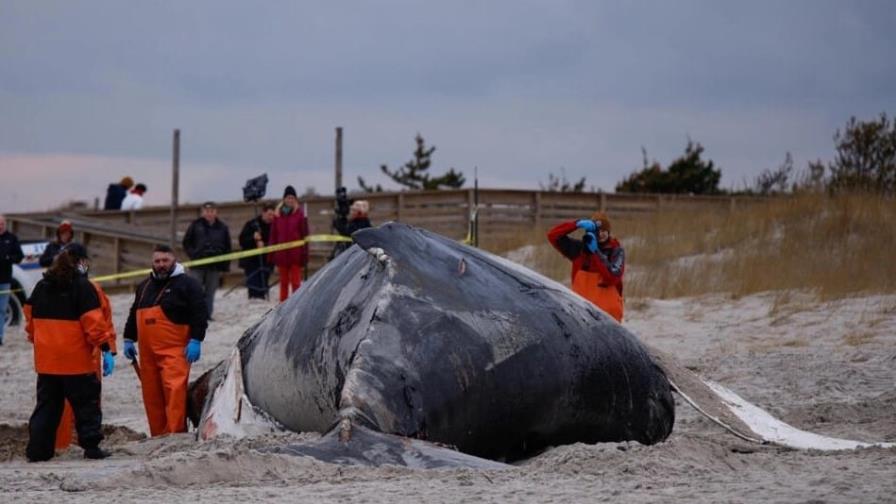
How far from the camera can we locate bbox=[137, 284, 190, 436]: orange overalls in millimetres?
10609

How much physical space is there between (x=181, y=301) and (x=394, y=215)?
A: 54.7ft

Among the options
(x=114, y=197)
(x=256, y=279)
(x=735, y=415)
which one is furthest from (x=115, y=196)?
(x=735, y=415)

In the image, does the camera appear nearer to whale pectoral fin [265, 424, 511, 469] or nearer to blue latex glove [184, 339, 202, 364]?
blue latex glove [184, 339, 202, 364]

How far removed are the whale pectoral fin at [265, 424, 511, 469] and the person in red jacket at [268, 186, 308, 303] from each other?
471 inches

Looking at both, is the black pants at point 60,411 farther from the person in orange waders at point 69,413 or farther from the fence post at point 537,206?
the fence post at point 537,206

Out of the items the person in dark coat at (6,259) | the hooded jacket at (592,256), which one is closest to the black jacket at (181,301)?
the hooded jacket at (592,256)

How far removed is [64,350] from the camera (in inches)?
405

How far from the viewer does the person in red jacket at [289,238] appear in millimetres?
18656

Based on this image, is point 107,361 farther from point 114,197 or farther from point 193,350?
point 114,197

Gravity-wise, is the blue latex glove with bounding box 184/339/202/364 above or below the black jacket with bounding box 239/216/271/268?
below

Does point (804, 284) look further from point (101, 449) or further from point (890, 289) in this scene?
point (101, 449)

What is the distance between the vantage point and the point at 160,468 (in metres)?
6.58

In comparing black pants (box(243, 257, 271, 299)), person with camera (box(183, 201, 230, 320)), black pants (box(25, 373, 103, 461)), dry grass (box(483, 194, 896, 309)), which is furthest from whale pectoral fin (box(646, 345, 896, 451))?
black pants (box(243, 257, 271, 299))

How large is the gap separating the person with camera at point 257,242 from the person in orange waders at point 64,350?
9574mm
